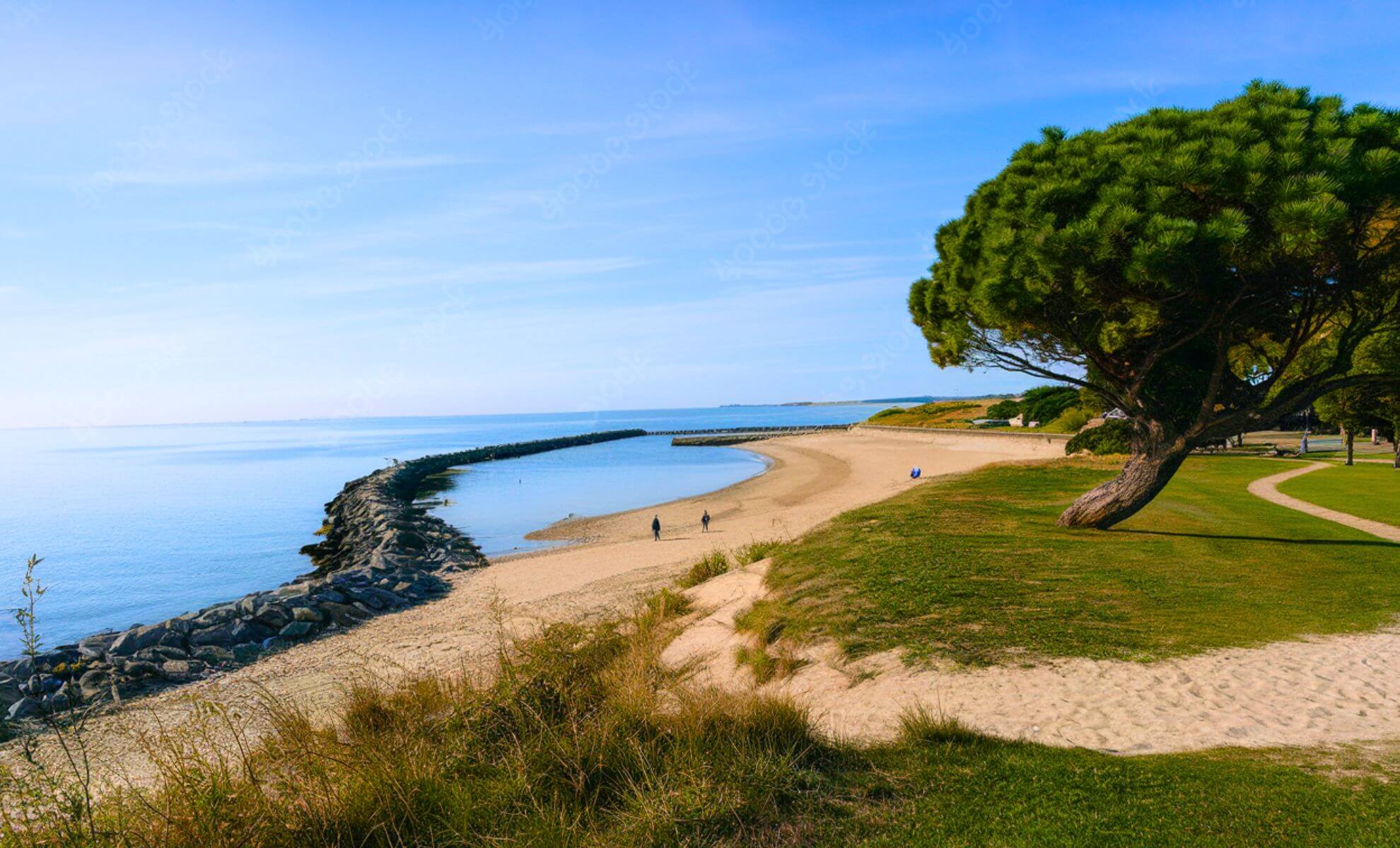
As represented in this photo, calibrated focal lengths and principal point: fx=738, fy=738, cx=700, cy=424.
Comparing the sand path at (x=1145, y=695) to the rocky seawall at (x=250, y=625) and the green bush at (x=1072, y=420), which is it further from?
the green bush at (x=1072, y=420)

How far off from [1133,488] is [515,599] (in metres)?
15.5

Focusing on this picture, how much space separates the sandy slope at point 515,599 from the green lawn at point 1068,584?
16.0ft

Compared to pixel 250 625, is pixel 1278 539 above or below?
above

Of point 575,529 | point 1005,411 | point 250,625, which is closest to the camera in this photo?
point 250,625

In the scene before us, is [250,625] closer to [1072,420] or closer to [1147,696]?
[1147,696]

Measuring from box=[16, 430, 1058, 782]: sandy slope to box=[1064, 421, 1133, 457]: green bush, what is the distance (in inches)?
226

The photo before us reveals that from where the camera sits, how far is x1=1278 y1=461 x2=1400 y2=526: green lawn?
67.0 feet

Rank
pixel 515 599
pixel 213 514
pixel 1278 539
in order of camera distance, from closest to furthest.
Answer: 1. pixel 1278 539
2. pixel 515 599
3. pixel 213 514

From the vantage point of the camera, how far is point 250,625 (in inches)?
717

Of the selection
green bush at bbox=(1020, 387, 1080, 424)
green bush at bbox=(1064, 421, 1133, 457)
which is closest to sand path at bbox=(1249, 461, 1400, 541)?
green bush at bbox=(1064, 421, 1133, 457)

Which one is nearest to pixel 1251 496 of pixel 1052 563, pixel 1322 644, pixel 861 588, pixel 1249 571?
pixel 1249 571

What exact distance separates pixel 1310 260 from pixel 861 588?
32.4ft

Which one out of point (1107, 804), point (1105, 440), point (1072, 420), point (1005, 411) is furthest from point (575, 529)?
point (1005, 411)

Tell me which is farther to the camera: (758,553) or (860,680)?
(758,553)
